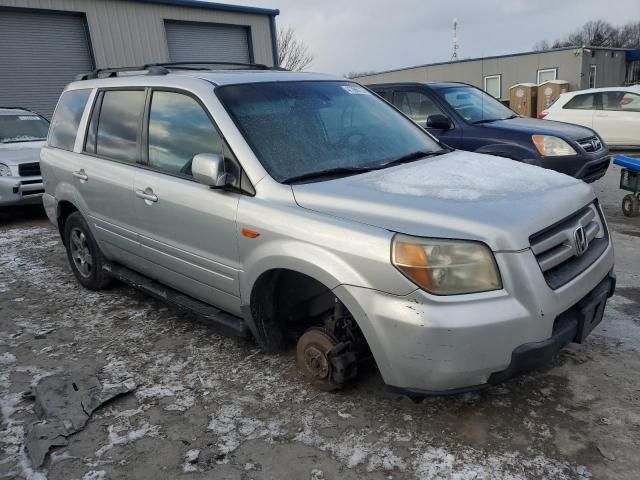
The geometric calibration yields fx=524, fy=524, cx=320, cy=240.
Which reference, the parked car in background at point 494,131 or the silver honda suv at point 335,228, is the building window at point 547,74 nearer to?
the parked car in background at point 494,131

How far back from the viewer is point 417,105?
7.34 meters

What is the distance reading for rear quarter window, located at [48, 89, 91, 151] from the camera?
4570 mm

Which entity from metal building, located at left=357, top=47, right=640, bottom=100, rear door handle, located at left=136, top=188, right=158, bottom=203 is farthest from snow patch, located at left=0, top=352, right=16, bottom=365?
metal building, located at left=357, top=47, right=640, bottom=100

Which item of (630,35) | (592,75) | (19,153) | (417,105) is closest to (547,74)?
(592,75)

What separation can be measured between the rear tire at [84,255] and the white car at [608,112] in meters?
12.0

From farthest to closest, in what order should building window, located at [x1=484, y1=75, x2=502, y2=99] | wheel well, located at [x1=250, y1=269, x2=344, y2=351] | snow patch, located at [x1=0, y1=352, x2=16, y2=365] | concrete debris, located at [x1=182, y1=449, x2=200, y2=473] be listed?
building window, located at [x1=484, y1=75, x2=502, y2=99], snow patch, located at [x1=0, y1=352, x2=16, y2=365], wheel well, located at [x1=250, y1=269, x2=344, y2=351], concrete debris, located at [x1=182, y1=449, x2=200, y2=473]

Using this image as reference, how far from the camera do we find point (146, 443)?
2.69 m

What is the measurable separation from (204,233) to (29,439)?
1423 millimetres

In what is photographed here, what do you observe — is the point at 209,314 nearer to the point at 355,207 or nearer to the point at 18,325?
the point at 355,207

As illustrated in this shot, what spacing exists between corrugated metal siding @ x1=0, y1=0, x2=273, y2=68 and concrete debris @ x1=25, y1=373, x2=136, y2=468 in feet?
Answer: 42.3

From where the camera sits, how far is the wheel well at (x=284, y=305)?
9.76ft

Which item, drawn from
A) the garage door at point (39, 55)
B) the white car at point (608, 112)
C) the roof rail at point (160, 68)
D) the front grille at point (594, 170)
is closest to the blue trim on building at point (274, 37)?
the garage door at point (39, 55)

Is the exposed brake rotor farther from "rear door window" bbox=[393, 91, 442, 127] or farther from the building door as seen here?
the building door

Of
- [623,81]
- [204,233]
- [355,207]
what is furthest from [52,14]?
[623,81]
